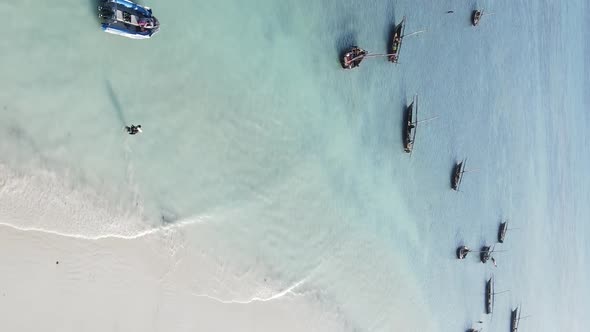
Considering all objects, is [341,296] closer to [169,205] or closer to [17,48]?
[169,205]

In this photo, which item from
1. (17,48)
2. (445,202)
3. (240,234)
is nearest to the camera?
(17,48)

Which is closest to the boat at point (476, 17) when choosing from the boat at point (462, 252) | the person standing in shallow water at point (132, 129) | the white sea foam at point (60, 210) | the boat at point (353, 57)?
the boat at point (353, 57)

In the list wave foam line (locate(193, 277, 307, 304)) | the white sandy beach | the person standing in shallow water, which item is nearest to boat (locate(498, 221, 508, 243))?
wave foam line (locate(193, 277, 307, 304))

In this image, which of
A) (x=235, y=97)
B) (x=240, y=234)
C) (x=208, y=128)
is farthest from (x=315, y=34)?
(x=240, y=234)

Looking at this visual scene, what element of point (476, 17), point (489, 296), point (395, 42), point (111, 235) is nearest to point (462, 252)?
point (489, 296)

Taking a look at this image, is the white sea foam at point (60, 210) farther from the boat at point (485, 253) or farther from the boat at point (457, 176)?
the boat at point (485, 253)

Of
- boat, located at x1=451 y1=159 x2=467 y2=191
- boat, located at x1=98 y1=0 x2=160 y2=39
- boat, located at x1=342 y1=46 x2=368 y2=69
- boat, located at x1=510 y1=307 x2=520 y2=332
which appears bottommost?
boat, located at x1=510 y1=307 x2=520 y2=332

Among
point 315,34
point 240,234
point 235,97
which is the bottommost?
point 240,234

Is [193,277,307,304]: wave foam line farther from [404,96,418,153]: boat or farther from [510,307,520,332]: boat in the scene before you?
[510,307,520,332]: boat
